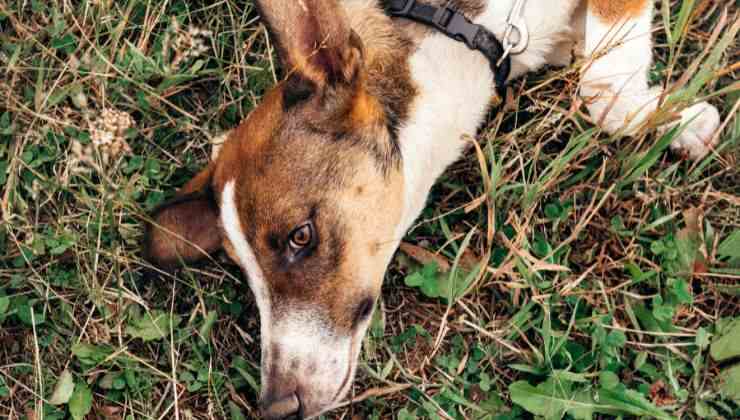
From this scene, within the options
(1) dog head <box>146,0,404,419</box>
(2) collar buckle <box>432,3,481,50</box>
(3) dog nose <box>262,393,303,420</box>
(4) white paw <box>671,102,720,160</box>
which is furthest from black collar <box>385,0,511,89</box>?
(3) dog nose <box>262,393,303,420</box>

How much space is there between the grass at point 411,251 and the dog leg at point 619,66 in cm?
Result: 12

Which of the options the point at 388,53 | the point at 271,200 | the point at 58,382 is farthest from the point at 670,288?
the point at 58,382

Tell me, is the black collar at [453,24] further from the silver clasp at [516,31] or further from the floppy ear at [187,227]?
the floppy ear at [187,227]

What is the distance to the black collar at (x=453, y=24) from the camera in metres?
3.25

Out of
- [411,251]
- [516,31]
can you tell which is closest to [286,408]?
[411,251]

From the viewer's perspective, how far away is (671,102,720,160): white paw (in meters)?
3.66

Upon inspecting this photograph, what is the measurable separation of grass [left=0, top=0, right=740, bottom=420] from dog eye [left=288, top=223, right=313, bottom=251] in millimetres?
852

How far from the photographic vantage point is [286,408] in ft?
10.4

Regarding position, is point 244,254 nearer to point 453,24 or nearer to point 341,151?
point 341,151

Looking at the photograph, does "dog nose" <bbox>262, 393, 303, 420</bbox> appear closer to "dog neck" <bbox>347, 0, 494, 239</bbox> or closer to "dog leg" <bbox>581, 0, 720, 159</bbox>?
"dog neck" <bbox>347, 0, 494, 239</bbox>

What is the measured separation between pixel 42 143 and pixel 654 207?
3.31 metres

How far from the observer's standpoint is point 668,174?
12.1ft

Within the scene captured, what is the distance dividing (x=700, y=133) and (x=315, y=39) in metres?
2.02

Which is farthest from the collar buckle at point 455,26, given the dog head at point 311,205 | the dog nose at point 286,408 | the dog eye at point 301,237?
the dog nose at point 286,408
